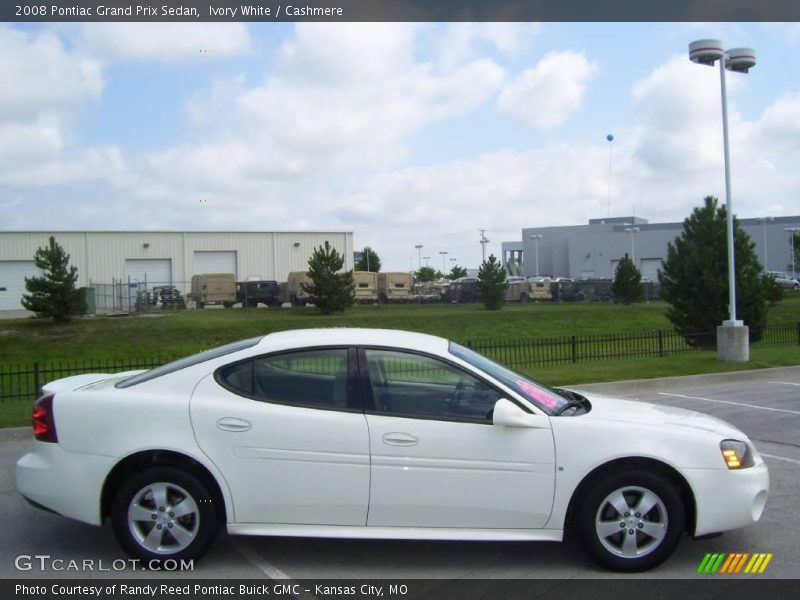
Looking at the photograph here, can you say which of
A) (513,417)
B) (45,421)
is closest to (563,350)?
(513,417)

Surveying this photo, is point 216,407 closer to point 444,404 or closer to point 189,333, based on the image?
point 444,404

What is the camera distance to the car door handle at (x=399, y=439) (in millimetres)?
4988

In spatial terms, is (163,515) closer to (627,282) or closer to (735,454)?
(735,454)

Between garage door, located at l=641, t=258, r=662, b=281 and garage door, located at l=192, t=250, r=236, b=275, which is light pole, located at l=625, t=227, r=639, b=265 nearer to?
garage door, located at l=641, t=258, r=662, b=281

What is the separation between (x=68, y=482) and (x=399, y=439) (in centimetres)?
212

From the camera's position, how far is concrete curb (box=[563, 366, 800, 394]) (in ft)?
46.4

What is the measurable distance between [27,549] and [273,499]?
189 cm

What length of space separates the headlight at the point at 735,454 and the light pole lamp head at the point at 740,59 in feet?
46.6

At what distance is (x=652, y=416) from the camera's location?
5422 millimetres

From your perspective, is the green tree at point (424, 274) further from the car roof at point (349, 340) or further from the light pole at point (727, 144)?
the car roof at point (349, 340)

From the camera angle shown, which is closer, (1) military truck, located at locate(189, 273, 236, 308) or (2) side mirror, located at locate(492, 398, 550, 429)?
(2) side mirror, located at locate(492, 398, 550, 429)

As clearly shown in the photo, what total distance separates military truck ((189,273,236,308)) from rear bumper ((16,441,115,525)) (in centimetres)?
3859

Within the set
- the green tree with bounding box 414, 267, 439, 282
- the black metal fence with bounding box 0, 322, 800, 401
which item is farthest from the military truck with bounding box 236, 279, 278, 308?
the green tree with bounding box 414, 267, 439, 282

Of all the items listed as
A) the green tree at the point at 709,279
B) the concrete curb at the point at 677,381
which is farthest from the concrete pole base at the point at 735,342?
the green tree at the point at 709,279
